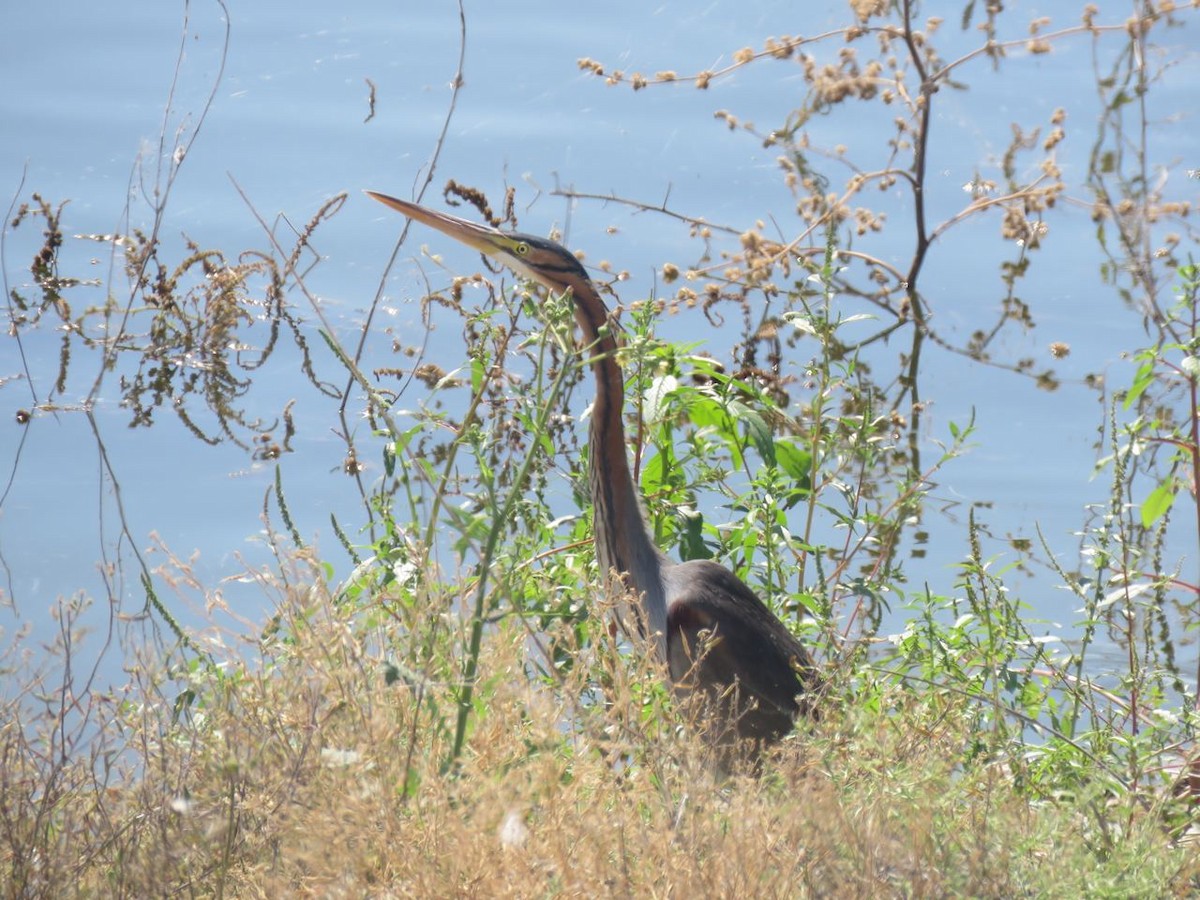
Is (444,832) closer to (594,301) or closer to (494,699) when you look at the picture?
(494,699)

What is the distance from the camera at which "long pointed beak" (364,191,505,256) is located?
3.08 metres

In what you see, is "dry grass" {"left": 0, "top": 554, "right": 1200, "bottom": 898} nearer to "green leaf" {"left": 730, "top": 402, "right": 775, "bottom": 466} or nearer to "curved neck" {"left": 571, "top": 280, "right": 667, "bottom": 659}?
"curved neck" {"left": 571, "top": 280, "right": 667, "bottom": 659}

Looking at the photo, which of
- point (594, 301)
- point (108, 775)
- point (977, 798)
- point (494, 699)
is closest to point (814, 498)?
point (594, 301)

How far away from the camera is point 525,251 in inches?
124

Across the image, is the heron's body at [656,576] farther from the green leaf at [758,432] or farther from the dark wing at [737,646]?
the green leaf at [758,432]

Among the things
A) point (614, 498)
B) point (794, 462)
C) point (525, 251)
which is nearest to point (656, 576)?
point (614, 498)

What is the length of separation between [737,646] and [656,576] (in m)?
0.25

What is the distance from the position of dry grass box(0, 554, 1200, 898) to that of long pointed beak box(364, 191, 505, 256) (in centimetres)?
113

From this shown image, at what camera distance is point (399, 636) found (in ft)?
7.07

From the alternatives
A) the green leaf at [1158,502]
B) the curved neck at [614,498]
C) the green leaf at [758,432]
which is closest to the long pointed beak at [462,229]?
the curved neck at [614,498]

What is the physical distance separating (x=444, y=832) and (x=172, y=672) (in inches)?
24.1

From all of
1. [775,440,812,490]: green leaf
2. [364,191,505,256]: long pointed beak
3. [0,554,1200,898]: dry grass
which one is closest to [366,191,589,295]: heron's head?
[364,191,505,256]: long pointed beak

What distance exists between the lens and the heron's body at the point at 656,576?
9.81 ft

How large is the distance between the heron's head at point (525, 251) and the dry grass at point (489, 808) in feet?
3.54
